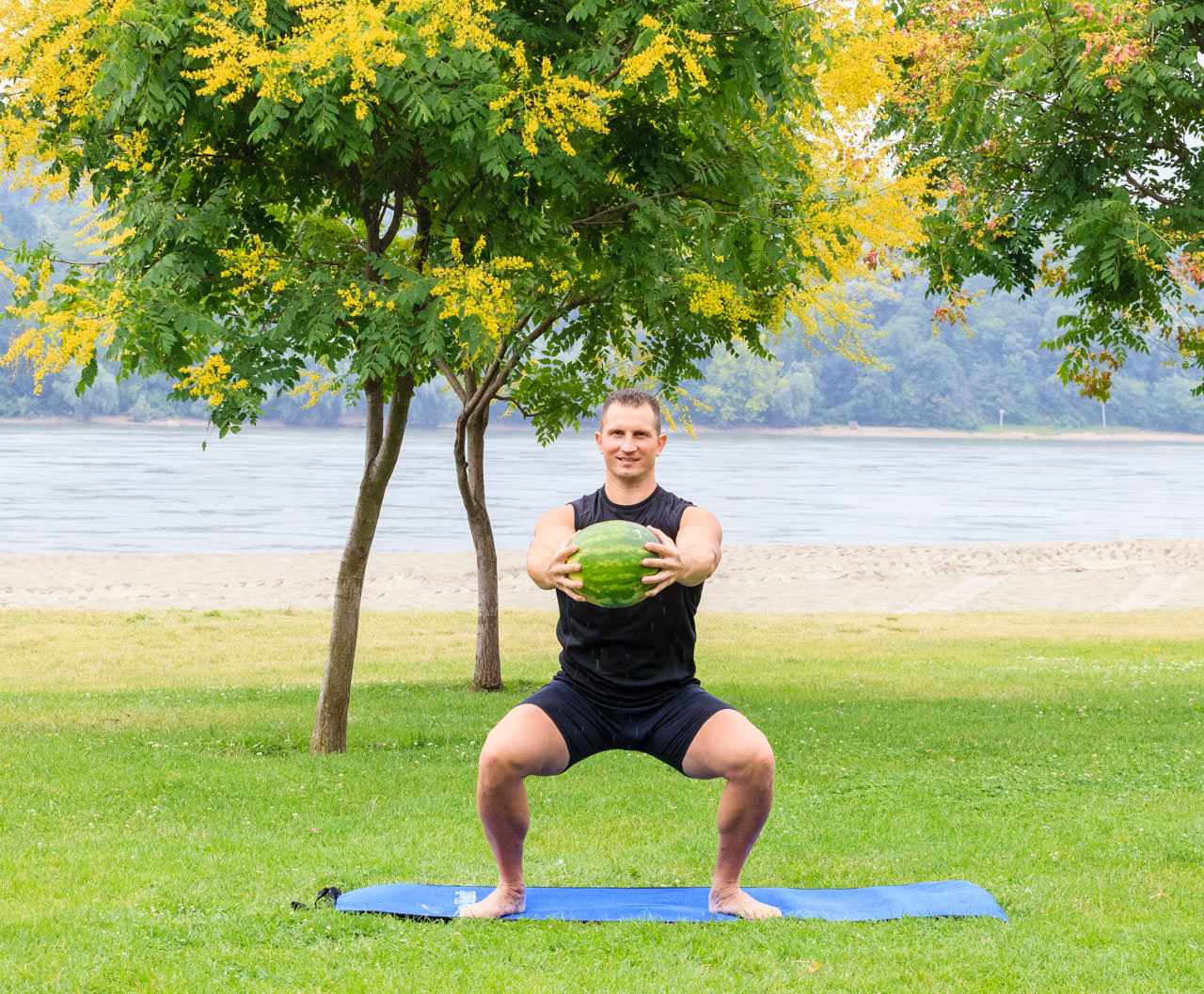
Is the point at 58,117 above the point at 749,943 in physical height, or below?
above

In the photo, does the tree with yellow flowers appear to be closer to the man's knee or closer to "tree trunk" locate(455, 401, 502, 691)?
the man's knee

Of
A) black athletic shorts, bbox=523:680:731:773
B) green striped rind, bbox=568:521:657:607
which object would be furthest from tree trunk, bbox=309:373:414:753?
green striped rind, bbox=568:521:657:607

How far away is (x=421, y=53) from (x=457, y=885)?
461 centimetres

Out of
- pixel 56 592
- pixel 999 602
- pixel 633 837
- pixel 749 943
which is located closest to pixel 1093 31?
pixel 633 837

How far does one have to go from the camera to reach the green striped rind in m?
5.00

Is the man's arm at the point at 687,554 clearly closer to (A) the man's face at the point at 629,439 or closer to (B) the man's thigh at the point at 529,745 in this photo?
(A) the man's face at the point at 629,439

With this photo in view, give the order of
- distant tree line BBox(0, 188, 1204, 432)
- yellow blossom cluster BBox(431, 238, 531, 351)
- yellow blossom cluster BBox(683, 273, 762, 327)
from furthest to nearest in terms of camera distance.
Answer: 1. distant tree line BBox(0, 188, 1204, 432)
2. yellow blossom cluster BBox(683, 273, 762, 327)
3. yellow blossom cluster BBox(431, 238, 531, 351)

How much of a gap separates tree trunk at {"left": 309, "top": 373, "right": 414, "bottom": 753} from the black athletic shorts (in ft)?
14.0

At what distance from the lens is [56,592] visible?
2647 centimetres

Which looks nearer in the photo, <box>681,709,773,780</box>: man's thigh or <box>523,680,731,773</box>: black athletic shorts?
<box>681,709,773,780</box>: man's thigh

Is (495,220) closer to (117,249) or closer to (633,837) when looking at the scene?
(117,249)

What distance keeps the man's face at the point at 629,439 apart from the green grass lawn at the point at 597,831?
192 cm

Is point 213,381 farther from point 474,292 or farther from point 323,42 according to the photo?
point 323,42

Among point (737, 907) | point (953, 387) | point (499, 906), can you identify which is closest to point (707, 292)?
point (737, 907)
